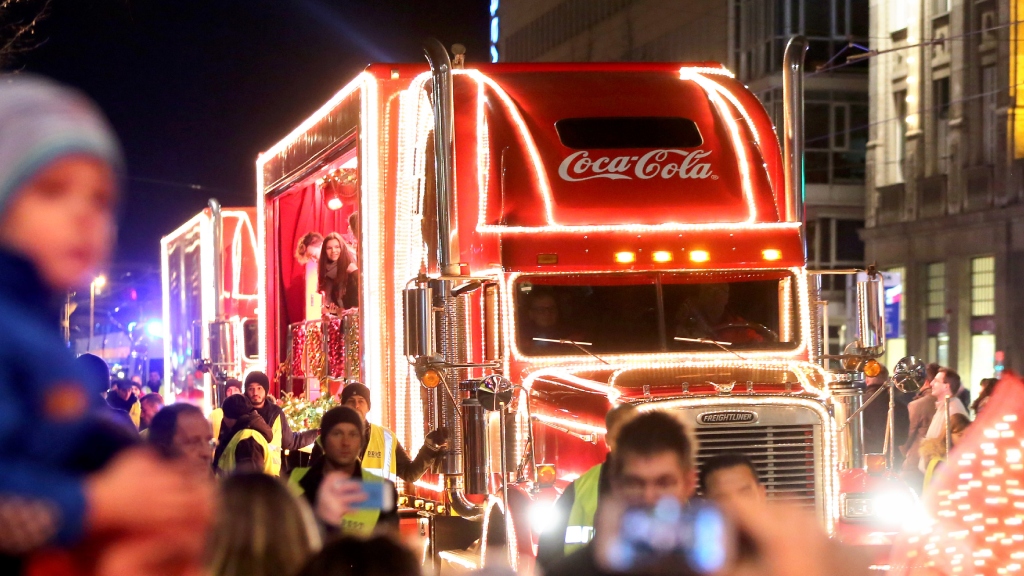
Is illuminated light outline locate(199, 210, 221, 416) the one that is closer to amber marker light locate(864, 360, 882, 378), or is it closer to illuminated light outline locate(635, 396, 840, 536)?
amber marker light locate(864, 360, 882, 378)

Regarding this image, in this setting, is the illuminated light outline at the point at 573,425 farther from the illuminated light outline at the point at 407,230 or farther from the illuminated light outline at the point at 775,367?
the illuminated light outline at the point at 407,230

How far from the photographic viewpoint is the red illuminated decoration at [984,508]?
4098 millimetres

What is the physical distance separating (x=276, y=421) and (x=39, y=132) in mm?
10763

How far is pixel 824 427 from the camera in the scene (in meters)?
8.90

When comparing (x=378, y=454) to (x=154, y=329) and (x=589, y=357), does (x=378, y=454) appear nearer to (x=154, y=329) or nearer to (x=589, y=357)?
(x=589, y=357)

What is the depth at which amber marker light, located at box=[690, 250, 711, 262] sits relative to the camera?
9789mm

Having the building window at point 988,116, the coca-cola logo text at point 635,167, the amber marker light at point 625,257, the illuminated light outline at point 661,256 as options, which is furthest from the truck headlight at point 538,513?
the building window at point 988,116

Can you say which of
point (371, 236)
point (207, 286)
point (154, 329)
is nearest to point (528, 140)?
point (371, 236)

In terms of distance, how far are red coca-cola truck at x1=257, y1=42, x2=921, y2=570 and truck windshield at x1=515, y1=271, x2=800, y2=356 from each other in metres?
0.01

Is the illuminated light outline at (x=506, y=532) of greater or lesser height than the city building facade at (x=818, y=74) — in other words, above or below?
below

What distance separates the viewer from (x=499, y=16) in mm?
67062

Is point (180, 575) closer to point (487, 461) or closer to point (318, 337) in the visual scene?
point (487, 461)

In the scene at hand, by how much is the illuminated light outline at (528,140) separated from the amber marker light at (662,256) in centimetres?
66

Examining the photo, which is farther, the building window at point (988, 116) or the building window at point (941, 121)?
the building window at point (941, 121)
